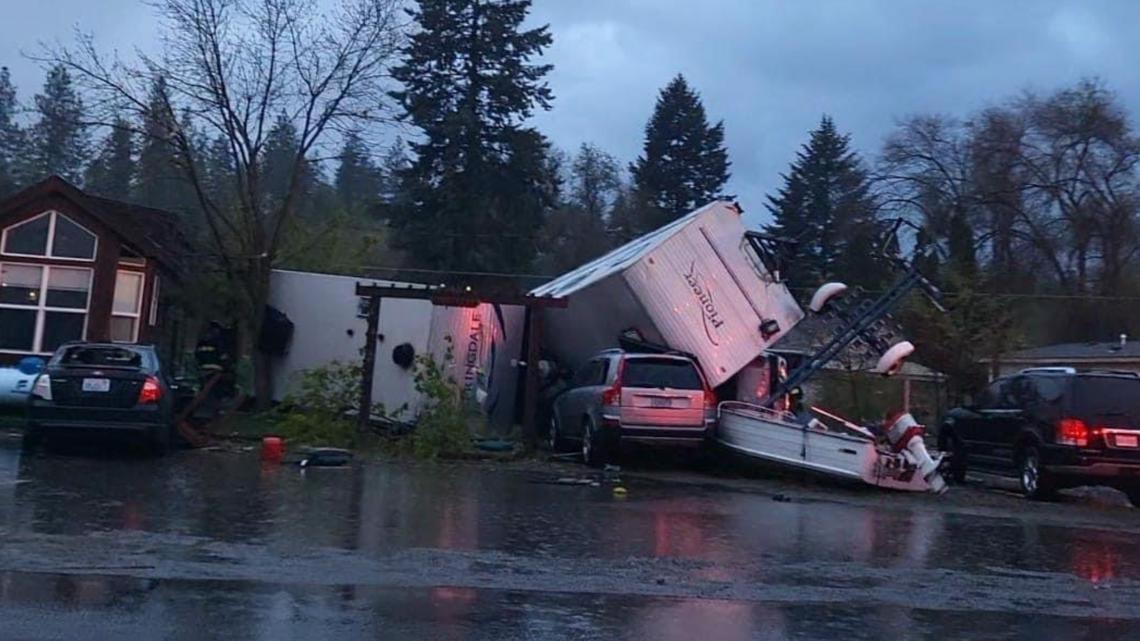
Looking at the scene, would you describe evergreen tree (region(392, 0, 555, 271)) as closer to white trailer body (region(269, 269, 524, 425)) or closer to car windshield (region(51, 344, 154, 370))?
white trailer body (region(269, 269, 524, 425))

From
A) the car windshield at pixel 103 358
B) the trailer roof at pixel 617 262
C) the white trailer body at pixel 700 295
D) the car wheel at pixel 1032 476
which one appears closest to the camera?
the car windshield at pixel 103 358

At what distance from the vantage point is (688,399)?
20516 millimetres

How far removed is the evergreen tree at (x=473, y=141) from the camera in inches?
1918

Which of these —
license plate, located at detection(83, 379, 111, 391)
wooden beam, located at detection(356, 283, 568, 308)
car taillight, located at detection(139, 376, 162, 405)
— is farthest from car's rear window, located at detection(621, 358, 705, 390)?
license plate, located at detection(83, 379, 111, 391)

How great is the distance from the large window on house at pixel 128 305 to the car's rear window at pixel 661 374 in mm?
10594

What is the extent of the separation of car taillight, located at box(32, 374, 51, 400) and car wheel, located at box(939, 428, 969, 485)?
13.1m

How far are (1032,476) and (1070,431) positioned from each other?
3.36ft

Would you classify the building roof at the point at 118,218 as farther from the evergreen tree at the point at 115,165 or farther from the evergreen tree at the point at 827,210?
the evergreen tree at the point at 827,210

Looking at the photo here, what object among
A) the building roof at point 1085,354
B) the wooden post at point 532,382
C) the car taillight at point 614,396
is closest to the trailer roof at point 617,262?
the wooden post at point 532,382

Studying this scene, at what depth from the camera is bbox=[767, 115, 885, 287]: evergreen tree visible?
6009cm

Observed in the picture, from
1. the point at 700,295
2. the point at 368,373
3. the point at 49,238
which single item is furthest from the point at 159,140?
the point at 700,295

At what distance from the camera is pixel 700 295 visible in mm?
21938

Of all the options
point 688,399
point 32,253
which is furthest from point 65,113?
point 688,399

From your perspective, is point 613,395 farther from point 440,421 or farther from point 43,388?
point 43,388
